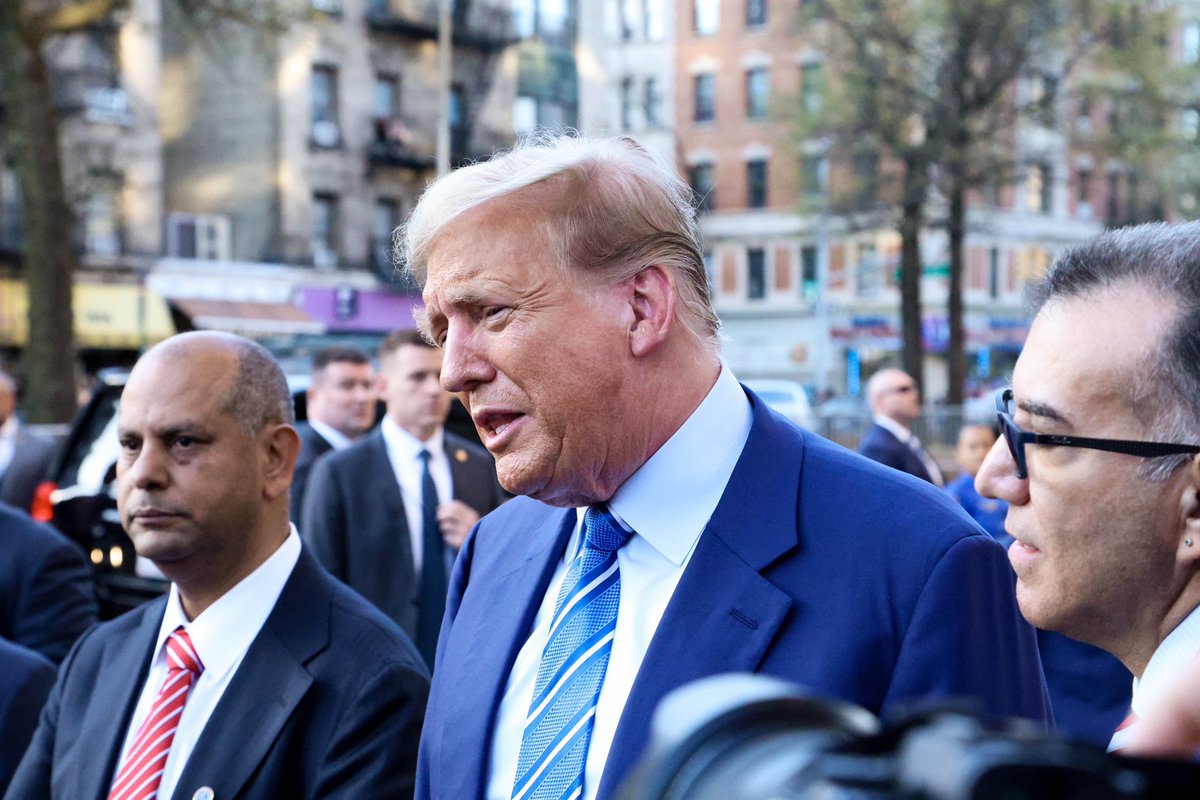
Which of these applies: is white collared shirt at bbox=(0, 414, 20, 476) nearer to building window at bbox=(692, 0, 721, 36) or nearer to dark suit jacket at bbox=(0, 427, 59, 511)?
dark suit jacket at bbox=(0, 427, 59, 511)

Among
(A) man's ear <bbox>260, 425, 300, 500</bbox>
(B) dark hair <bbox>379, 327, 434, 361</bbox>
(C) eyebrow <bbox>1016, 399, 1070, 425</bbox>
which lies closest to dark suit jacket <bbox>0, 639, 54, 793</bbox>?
(A) man's ear <bbox>260, 425, 300, 500</bbox>

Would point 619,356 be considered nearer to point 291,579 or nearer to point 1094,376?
point 1094,376

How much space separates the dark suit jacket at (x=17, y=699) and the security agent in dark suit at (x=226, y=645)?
0.31 metres

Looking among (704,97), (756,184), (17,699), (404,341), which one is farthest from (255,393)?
(704,97)

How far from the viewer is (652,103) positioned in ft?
164

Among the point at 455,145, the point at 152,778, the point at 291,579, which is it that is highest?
the point at 455,145

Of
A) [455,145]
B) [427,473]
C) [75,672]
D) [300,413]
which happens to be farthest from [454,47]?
[75,672]

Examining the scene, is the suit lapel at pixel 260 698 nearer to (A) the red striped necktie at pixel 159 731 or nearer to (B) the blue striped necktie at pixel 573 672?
(A) the red striped necktie at pixel 159 731

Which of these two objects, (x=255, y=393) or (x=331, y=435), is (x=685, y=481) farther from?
(x=331, y=435)

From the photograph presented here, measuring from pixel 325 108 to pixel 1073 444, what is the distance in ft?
116

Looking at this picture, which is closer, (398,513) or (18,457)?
(398,513)

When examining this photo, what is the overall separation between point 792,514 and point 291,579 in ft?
4.40

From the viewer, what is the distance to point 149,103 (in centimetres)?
3061

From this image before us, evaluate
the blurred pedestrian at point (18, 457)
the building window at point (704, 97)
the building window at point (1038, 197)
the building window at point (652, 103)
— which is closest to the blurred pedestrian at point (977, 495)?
the blurred pedestrian at point (18, 457)
